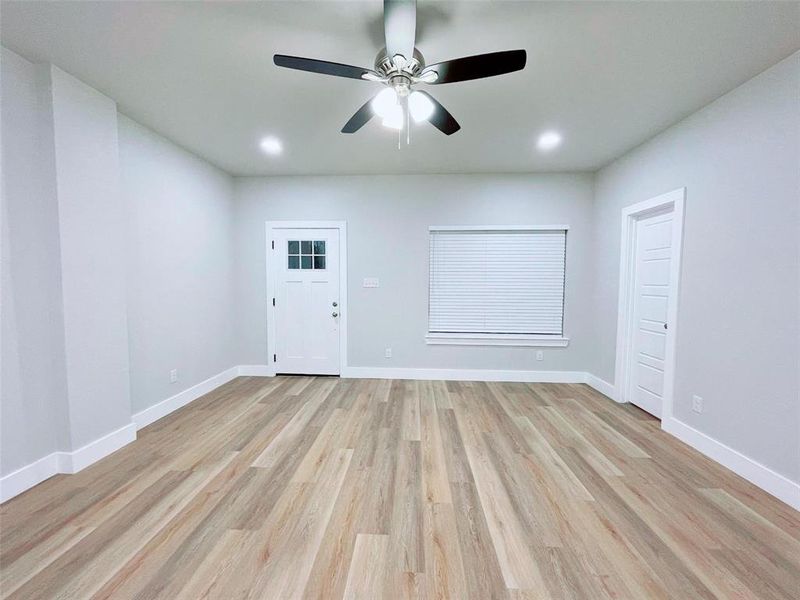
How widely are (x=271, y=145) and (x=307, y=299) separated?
6.14 feet

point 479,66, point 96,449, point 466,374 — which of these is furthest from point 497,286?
point 96,449

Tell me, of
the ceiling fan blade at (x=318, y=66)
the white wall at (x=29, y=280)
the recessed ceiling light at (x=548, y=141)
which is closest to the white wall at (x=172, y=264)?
the white wall at (x=29, y=280)

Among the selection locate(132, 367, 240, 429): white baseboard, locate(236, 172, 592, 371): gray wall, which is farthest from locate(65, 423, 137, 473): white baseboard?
locate(236, 172, 592, 371): gray wall

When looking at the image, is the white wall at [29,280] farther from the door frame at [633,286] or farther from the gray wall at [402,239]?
the door frame at [633,286]

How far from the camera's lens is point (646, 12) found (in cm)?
153

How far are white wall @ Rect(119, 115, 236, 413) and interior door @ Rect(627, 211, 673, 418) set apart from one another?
15.3 ft

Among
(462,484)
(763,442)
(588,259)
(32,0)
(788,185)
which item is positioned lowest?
(462,484)

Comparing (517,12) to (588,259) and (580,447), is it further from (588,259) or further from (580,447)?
(588,259)

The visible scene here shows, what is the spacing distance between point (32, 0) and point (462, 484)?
3.45 m

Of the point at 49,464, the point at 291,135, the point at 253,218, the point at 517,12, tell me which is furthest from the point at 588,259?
the point at 49,464

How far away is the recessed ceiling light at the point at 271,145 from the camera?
295cm

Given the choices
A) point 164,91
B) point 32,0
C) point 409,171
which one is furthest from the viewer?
point 409,171

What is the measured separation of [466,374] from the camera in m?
4.03

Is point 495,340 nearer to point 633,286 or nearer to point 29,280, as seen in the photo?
point 633,286
